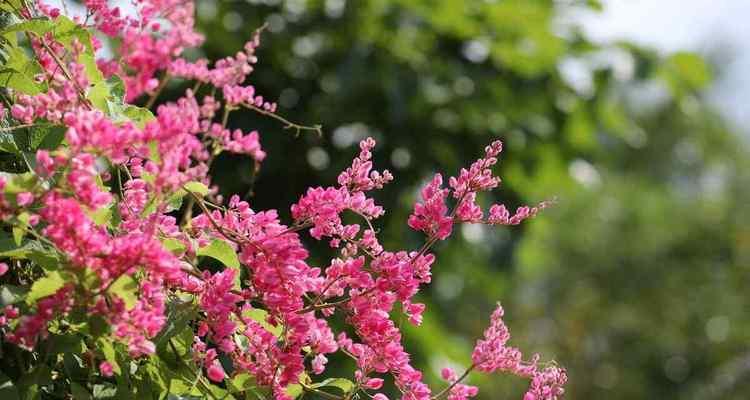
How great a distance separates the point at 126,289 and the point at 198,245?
8.6 inches

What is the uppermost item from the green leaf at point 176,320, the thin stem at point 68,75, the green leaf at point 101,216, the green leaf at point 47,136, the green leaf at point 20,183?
the thin stem at point 68,75

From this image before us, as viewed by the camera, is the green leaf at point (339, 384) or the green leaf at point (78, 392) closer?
the green leaf at point (78, 392)

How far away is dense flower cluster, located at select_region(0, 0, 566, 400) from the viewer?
115cm

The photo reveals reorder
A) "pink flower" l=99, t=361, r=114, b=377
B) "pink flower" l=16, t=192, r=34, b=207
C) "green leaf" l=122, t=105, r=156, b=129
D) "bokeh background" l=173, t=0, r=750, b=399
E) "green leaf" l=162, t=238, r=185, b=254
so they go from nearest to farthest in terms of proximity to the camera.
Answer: "pink flower" l=16, t=192, r=34, b=207, "pink flower" l=99, t=361, r=114, b=377, "green leaf" l=162, t=238, r=185, b=254, "green leaf" l=122, t=105, r=156, b=129, "bokeh background" l=173, t=0, r=750, b=399

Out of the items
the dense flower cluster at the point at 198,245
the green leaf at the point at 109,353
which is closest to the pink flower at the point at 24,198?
the dense flower cluster at the point at 198,245

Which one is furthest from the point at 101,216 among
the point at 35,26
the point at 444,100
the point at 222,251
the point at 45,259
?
the point at 444,100

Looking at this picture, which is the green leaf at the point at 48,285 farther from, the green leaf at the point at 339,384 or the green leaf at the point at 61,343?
the green leaf at the point at 339,384

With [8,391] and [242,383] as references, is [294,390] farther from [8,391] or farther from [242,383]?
[8,391]

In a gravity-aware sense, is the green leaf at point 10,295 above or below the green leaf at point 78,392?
above

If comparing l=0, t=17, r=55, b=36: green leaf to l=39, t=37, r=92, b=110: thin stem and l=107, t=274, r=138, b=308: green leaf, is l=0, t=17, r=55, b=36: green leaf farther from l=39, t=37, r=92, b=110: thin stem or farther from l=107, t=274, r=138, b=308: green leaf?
l=107, t=274, r=138, b=308: green leaf

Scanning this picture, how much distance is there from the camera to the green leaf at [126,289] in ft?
3.87

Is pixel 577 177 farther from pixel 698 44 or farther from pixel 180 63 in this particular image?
pixel 698 44

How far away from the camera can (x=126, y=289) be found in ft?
3.91

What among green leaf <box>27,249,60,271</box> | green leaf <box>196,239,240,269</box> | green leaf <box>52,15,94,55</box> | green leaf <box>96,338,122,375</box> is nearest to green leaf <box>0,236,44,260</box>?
green leaf <box>27,249,60,271</box>
